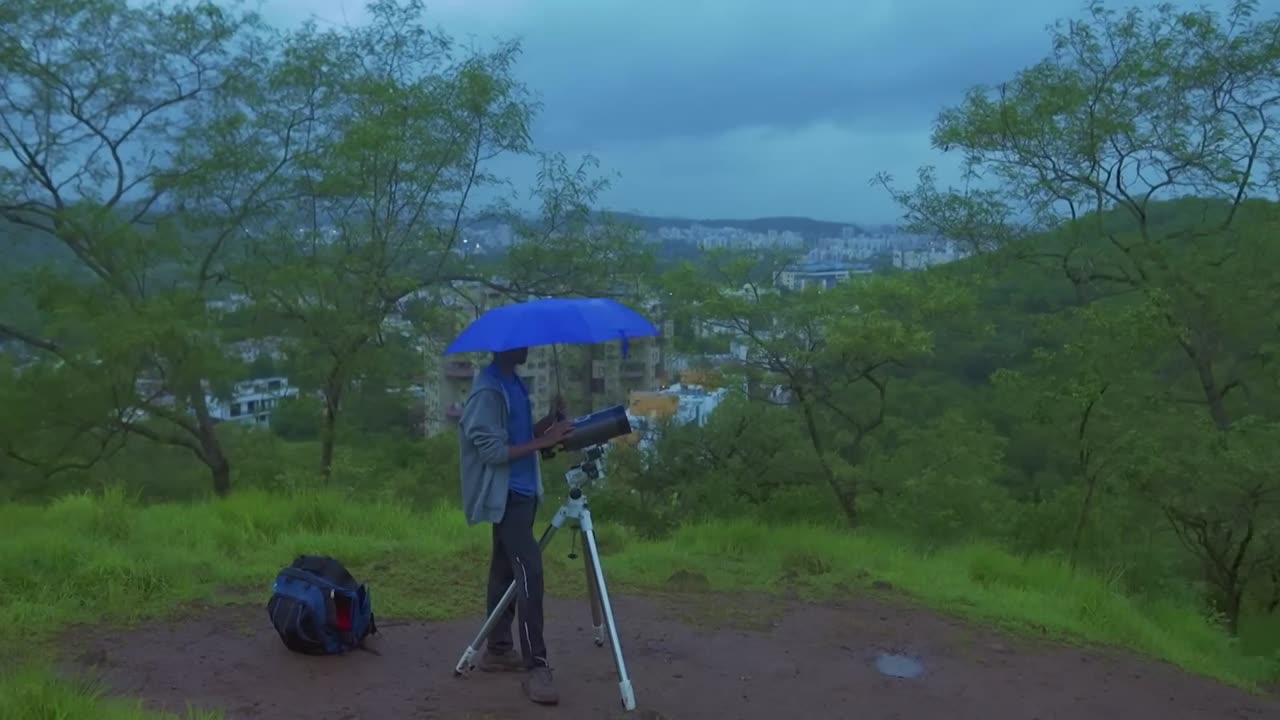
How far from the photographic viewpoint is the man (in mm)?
5164

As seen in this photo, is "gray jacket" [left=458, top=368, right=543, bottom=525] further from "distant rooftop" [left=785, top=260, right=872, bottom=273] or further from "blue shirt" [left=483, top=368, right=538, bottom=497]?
"distant rooftop" [left=785, top=260, right=872, bottom=273]

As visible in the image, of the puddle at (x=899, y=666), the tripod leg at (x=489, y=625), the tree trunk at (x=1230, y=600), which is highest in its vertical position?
the tripod leg at (x=489, y=625)

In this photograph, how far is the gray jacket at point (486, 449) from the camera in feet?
16.9

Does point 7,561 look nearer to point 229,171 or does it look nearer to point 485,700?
point 485,700

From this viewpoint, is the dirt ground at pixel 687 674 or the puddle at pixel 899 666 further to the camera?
the puddle at pixel 899 666

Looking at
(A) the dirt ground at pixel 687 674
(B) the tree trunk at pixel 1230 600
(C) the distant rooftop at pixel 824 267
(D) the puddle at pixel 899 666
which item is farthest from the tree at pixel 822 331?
(D) the puddle at pixel 899 666

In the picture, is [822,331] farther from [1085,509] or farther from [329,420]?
[329,420]

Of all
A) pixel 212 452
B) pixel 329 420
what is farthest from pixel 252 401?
pixel 329 420

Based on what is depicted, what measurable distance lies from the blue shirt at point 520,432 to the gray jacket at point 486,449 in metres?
0.05

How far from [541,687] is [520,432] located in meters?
1.12

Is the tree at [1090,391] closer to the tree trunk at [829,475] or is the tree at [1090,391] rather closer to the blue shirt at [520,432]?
the tree trunk at [829,475]

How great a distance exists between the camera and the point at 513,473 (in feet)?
17.4

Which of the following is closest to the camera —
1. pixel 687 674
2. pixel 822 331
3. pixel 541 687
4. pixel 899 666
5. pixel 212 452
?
pixel 541 687

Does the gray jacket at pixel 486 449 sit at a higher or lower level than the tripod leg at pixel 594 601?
higher
